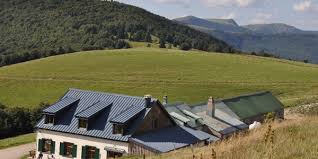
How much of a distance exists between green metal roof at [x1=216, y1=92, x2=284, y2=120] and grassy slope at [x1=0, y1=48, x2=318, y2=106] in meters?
13.4

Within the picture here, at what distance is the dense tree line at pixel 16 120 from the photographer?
229 ft

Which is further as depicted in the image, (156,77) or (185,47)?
(185,47)

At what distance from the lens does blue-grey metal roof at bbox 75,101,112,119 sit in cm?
4444

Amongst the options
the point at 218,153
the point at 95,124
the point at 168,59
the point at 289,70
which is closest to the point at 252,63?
the point at 289,70

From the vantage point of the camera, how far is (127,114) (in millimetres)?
43562

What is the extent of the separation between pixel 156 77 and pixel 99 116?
213 feet

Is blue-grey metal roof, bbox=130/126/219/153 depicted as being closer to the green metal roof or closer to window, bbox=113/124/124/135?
window, bbox=113/124/124/135

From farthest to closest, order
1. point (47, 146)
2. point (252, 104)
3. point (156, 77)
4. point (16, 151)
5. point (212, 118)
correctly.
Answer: point (156, 77)
point (252, 104)
point (212, 118)
point (16, 151)
point (47, 146)

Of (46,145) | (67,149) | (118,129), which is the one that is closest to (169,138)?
(118,129)

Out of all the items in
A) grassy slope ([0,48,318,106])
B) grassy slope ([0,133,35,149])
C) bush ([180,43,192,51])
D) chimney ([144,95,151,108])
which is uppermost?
chimney ([144,95,151,108])

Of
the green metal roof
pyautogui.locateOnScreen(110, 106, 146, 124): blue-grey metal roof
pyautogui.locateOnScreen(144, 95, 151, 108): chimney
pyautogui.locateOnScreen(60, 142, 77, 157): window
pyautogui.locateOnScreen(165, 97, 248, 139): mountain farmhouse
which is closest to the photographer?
pyautogui.locateOnScreen(110, 106, 146, 124): blue-grey metal roof

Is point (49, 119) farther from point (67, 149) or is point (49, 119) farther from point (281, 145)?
point (281, 145)

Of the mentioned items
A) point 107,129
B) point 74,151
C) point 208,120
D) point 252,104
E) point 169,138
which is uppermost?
point 107,129

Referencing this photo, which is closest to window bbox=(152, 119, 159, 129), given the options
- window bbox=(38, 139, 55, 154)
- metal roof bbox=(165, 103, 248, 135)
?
metal roof bbox=(165, 103, 248, 135)
